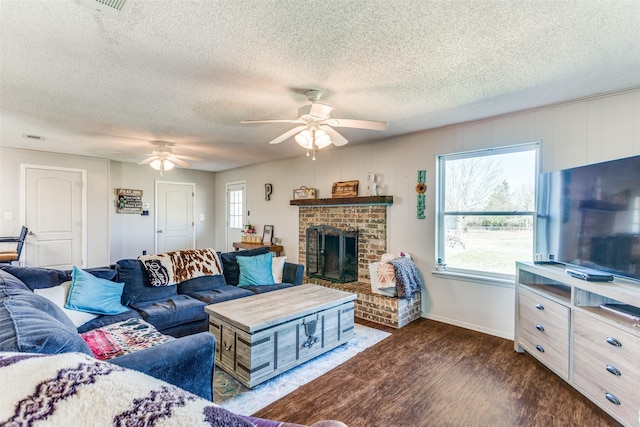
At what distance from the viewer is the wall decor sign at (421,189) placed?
3863 millimetres

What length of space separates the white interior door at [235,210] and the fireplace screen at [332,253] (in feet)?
7.61

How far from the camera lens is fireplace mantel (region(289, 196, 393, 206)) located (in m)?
4.14

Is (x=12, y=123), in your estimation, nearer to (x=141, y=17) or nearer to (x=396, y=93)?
(x=141, y=17)

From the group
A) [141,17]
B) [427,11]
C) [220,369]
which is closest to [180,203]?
[220,369]

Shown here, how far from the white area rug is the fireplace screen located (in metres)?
1.65

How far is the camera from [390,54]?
203cm

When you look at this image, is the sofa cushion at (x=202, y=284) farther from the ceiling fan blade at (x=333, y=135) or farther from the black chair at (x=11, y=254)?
the black chair at (x=11, y=254)

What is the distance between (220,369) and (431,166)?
10.6 ft

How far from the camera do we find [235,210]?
23.4 feet

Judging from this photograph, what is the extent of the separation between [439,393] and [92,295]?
2.90 meters

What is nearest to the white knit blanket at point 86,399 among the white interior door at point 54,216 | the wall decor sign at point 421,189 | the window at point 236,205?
the wall decor sign at point 421,189

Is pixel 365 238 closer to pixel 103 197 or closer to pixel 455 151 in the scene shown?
pixel 455 151

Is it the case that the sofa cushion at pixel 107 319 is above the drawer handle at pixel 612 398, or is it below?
above

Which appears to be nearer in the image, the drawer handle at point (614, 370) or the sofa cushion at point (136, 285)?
the drawer handle at point (614, 370)
